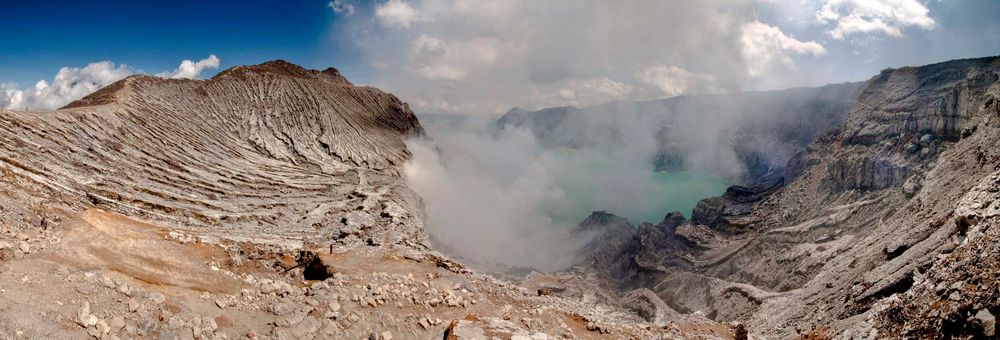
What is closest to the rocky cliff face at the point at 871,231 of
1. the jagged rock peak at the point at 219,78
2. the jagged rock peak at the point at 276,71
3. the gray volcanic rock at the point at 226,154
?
the gray volcanic rock at the point at 226,154

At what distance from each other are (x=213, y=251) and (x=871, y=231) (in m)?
47.5

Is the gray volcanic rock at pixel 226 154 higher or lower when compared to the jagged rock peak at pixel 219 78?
lower

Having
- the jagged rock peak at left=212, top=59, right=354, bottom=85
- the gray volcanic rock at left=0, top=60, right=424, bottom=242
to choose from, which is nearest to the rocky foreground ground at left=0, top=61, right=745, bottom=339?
the gray volcanic rock at left=0, top=60, right=424, bottom=242

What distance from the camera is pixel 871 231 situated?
41.4 m

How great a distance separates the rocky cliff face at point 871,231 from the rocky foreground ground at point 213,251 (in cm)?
694

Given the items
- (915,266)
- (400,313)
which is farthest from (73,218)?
(915,266)

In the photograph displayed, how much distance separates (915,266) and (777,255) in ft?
118

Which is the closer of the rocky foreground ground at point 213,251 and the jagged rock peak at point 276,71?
the rocky foreground ground at point 213,251

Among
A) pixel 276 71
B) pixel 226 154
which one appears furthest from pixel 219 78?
pixel 226 154

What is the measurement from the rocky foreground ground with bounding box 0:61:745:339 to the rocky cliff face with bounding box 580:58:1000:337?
6.94 m

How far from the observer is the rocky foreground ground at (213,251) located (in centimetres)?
1214

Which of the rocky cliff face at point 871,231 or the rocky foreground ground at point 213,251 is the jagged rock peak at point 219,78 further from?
the rocky cliff face at point 871,231

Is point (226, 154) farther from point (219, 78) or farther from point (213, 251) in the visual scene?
point (213, 251)

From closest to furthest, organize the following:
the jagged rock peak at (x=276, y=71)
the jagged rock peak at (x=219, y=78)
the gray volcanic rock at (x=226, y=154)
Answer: the gray volcanic rock at (x=226, y=154) → the jagged rock peak at (x=219, y=78) → the jagged rock peak at (x=276, y=71)
